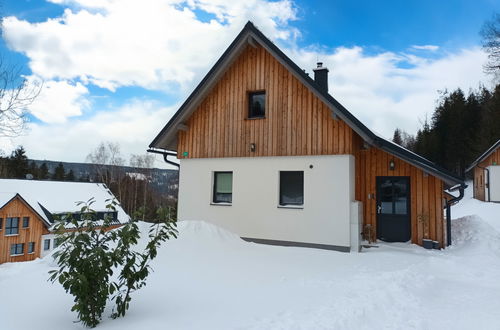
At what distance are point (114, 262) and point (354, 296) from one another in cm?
345

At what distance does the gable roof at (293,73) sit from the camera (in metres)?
9.06

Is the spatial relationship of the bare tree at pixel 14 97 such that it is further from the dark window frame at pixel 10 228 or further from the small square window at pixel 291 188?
the dark window frame at pixel 10 228

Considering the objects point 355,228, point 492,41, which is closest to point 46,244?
point 355,228

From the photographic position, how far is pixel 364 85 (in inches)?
689

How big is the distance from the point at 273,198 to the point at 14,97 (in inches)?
347

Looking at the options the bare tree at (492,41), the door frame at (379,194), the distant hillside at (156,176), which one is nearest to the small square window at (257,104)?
the door frame at (379,194)

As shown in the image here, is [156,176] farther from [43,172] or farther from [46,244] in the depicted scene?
[43,172]

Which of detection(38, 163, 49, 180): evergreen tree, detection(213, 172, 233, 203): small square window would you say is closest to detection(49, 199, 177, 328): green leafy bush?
detection(213, 172, 233, 203): small square window

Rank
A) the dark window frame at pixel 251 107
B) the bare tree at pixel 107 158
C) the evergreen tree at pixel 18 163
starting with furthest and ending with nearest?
the evergreen tree at pixel 18 163 → the bare tree at pixel 107 158 → the dark window frame at pixel 251 107

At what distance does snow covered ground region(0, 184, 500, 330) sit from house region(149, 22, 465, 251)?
1326 millimetres

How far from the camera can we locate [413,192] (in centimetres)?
1011

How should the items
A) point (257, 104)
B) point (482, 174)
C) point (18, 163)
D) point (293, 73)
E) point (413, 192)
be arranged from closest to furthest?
point (293, 73), point (413, 192), point (257, 104), point (482, 174), point (18, 163)

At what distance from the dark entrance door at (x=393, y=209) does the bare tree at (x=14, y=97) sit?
1136 centimetres

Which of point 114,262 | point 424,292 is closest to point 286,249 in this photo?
point 424,292
